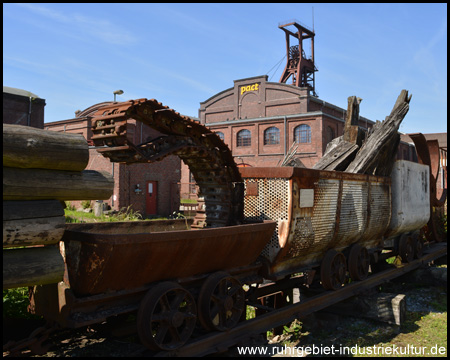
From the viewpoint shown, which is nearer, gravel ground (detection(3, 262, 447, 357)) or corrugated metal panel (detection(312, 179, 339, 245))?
gravel ground (detection(3, 262, 447, 357))

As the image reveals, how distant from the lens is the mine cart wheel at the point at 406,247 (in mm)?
8883

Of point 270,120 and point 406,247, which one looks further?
point 270,120

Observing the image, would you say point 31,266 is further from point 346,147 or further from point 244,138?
point 244,138

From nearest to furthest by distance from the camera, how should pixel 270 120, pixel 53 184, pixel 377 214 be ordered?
pixel 53 184 → pixel 377 214 → pixel 270 120

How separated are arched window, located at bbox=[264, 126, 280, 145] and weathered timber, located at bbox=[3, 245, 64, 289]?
108 feet

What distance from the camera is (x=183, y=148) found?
4637mm

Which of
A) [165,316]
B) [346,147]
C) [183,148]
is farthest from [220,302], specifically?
[346,147]

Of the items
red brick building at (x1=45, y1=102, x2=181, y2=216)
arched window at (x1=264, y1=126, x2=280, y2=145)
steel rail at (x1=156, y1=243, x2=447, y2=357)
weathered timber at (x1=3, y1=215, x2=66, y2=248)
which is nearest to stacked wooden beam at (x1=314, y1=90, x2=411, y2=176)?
steel rail at (x1=156, y1=243, x2=447, y2=357)

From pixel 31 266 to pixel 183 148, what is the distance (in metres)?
2.01

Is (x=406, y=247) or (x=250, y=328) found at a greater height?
(x=406, y=247)

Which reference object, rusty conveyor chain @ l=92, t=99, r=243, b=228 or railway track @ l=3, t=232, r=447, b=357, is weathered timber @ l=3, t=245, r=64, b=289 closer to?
railway track @ l=3, t=232, r=447, b=357

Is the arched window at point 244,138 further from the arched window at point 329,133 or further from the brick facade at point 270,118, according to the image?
the arched window at point 329,133

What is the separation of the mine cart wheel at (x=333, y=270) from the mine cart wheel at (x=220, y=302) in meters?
1.91

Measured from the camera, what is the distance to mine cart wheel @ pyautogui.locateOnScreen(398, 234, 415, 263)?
8.88 metres
